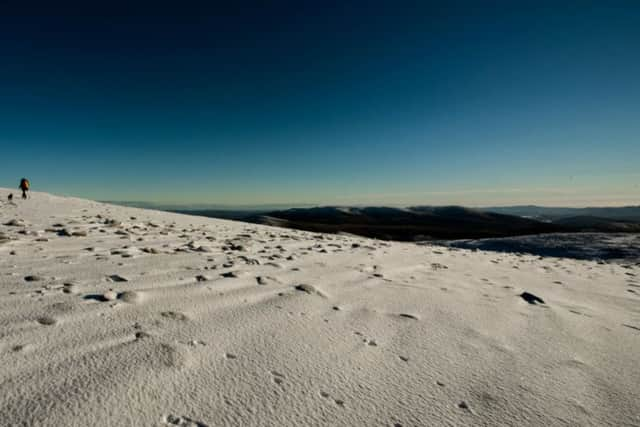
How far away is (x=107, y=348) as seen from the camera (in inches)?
73.7

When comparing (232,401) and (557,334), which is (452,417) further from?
(557,334)

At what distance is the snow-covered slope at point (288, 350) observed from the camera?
149 cm

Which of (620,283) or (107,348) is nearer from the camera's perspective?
(107,348)

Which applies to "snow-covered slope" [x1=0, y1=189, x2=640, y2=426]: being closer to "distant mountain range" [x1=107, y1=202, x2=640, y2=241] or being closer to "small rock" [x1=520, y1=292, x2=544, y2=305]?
"small rock" [x1=520, y1=292, x2=544, y2=305]

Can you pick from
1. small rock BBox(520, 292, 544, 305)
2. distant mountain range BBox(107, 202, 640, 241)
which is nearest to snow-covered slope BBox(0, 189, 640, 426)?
small rock BBox(520, 292, 544, 305)

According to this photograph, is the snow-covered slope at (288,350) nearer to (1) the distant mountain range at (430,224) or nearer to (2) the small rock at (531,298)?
(2) the small rock at (531,298)

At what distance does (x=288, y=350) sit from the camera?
2088 mm

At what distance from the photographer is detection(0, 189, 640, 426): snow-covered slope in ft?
4.89

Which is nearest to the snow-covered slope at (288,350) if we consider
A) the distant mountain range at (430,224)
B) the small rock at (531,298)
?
the small rock at (531,298)

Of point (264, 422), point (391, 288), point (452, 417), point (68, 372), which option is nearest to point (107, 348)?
point (68, 372)

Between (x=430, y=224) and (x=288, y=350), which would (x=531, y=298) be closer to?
(x=288, y=350)

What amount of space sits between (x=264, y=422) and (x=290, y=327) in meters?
1.05

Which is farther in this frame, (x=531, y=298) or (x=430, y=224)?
(x=430, y=224)

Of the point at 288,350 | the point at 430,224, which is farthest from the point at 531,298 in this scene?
the point at 430,224
